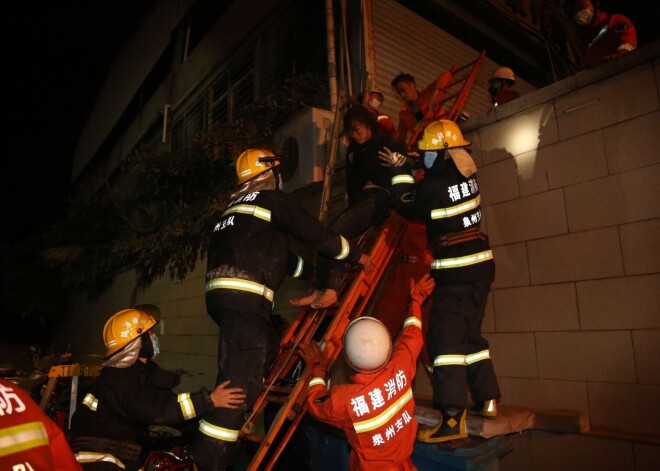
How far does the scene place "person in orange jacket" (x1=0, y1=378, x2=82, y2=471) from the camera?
4.41 feet

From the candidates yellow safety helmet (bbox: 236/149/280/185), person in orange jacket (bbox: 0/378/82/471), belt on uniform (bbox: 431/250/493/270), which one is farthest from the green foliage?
person in orange jacket (bbox: 0/378/82/471)

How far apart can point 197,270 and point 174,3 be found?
7.38 metres

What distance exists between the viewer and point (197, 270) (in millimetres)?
6867

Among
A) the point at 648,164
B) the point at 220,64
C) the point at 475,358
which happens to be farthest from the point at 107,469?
the point at 220,64

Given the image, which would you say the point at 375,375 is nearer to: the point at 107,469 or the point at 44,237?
the point at 107,469

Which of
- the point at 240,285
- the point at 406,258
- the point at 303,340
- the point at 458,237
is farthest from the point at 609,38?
the point at 240,285

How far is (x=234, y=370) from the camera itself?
2990 millimetres

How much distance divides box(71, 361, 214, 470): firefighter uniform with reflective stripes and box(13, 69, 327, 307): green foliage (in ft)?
8.94

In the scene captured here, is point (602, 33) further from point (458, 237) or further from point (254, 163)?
point (254, 163)

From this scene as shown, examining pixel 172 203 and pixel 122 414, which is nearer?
pixel 122 414

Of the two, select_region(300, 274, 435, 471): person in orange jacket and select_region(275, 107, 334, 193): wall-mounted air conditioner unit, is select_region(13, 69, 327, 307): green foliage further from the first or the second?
select_region(300, 274, 435, 471): person in orange jacket

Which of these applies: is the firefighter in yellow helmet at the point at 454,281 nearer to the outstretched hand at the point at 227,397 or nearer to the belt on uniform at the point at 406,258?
the belt on uniform at the point at 406,258

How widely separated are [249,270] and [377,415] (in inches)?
53.1

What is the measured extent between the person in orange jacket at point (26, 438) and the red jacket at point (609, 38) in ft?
16.0
